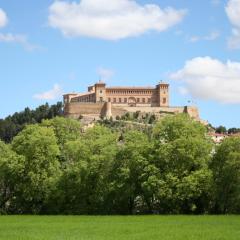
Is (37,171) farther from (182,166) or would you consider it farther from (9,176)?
(182,166)

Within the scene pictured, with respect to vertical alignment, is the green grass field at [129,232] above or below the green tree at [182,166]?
below

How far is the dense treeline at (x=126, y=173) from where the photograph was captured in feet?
215

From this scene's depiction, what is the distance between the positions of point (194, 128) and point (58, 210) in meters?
18.7

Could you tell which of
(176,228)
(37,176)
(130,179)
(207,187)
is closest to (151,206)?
(130,179)

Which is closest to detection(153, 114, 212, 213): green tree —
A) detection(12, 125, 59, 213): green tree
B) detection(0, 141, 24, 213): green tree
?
detection(12, 125, 59, 213): green tree

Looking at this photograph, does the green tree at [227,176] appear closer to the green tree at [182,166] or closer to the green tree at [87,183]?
the green tree at [182,166]

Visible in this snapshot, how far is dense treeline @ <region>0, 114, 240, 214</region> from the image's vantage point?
65.4m

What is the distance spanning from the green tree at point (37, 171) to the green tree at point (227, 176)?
19126 millimetres

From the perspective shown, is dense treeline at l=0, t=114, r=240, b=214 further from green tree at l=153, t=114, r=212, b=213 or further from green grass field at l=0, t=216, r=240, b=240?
green grass field at l=0, t=216, r=240, b=240

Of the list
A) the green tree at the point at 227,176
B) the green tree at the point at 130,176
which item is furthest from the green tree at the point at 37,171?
the green tree at the point at 227,176

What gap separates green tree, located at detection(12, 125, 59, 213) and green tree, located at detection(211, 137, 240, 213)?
1913 centimetres

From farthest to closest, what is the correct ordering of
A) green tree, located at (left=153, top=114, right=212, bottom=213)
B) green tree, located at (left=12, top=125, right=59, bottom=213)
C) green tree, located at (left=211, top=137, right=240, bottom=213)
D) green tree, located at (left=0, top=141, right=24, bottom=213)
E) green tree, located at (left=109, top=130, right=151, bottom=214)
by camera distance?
green tree, located at (left=0, top=141, right=24, bottom=213) < green tree, located at (left=12, top=125, right=59, bottom=213) < green tree, located at (left=109, top=130, right=151, bottom=214) < green tree, located at (left=153, top=114, right=212, bottom=213) < green tree, located at (left=211, top=137, right=240, bottom=213)

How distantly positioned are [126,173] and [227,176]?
11.2 metres

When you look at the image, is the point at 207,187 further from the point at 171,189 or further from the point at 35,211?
the point at 35,211
